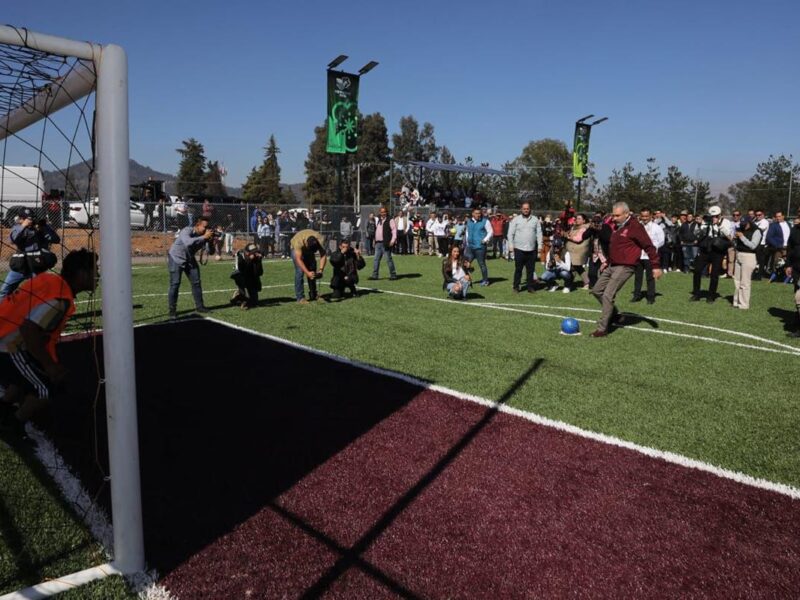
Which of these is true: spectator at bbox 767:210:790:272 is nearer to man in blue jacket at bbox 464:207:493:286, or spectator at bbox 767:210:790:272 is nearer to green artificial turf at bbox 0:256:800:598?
green artificial turf at bbox 0:256:800:598

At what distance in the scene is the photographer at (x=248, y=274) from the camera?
11.5 m

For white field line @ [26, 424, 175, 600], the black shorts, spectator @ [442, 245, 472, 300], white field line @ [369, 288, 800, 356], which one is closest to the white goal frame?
white field line @ [26, 424, 175, 600]

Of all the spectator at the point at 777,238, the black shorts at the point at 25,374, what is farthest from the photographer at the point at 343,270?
the spectator at the point at 777,238

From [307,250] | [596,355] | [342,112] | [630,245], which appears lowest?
[596,355]

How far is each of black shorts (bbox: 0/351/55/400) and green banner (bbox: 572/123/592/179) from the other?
97.0ft

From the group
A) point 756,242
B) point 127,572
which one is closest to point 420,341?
point 127,572

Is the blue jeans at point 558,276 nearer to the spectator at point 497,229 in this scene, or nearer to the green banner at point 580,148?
the spectator at point 497,229

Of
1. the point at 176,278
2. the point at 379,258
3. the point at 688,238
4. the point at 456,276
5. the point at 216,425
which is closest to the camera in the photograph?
the point at 216,425

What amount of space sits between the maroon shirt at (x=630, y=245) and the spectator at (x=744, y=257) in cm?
352

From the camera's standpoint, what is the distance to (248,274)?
459 inches

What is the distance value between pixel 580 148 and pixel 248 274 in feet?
79.0

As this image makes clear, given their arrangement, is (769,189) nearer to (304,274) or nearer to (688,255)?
(688,255)

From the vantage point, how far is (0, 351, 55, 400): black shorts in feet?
14.3

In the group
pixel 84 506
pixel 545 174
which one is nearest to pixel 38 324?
pixel 84 506
